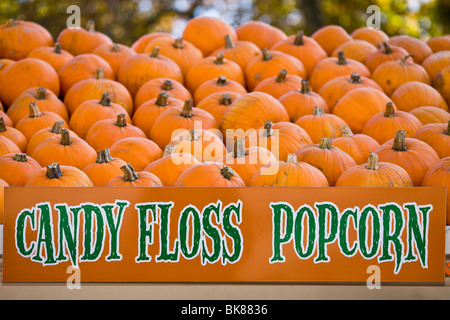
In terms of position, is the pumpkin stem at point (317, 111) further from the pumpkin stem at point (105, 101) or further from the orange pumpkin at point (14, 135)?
the orange pumpkin at point (14, 135)

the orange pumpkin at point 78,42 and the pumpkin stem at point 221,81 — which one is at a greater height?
the orange pumpkin at point 78,42

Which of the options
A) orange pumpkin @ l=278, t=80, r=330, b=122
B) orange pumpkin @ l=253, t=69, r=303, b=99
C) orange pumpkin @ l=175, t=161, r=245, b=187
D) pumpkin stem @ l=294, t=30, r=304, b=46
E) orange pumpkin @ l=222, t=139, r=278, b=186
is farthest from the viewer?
pumpkin stem @ l=294, t=30, r=304, b=46

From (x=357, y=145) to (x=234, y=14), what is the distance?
461 inches

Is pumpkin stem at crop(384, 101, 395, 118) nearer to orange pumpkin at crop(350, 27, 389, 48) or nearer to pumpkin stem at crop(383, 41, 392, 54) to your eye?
pumpkin stem at crop(383, 41, 392, 54)

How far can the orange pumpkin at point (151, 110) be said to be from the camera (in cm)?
313

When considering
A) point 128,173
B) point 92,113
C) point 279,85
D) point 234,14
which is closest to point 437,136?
point 279,85

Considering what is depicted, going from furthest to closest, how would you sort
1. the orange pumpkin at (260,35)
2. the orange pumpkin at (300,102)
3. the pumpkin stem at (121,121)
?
the orange pumpkin at (260,35)
the orange pumpkin at (300,102)
the pumpkin stem at (121,121)

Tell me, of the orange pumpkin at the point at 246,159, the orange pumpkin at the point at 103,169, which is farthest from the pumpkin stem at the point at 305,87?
the orange pumpkin at the point at 103,169

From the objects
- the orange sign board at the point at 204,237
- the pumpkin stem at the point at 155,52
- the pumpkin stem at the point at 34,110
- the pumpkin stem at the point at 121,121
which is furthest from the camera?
the pumpkin stem at the point at 155,52

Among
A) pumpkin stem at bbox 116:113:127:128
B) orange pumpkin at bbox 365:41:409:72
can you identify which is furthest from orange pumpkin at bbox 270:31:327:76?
pumpkin stem at bbox 116:113:127:128

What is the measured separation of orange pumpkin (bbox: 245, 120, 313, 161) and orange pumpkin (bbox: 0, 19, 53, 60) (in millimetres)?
2032

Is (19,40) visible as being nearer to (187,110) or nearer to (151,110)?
(151,110)

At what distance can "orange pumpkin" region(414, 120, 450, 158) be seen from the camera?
8.66ft

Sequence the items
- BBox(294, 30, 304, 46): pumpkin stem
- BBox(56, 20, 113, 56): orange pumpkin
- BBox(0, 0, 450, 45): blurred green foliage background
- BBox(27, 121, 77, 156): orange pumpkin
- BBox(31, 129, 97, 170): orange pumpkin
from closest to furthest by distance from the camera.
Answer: BBox(31, 129, 97, 170): orange pumpkin < BBox(27, 121, 77, 156): orange pumpkin < BBox(294, 30, 304, 46): pumpkin stem < BBox(56, 20, 113, 56): orange pumpkin < BBox(0, 0, 450, 45): blurred green foliage background
